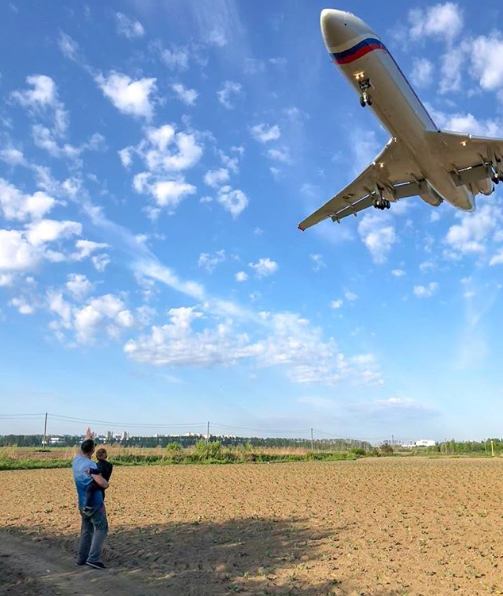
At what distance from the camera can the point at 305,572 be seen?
24.2ft

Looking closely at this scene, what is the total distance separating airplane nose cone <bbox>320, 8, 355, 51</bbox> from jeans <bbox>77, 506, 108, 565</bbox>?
563 inches

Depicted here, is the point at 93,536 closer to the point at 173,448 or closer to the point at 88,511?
the point at 88,511

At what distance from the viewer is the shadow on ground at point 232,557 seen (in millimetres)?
6742

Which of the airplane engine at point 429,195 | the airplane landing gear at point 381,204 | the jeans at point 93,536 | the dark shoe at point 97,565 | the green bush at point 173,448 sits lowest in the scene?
the dark shoe at point 97,565

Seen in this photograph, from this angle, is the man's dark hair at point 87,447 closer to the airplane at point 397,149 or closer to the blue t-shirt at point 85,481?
the blue t-shirt at point 85,481

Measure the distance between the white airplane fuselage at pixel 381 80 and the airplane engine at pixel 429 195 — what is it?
316 centimetres

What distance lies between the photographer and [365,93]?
1583 cm

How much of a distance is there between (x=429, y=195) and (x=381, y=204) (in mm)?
2399

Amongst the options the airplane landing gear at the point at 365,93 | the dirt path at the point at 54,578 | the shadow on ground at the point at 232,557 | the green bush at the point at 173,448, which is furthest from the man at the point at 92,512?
the green bush at the point at 173,448

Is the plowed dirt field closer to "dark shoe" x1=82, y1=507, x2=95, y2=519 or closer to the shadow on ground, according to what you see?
the shadow on ground

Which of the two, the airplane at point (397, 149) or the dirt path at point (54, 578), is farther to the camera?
the airplane at point (397, 149)

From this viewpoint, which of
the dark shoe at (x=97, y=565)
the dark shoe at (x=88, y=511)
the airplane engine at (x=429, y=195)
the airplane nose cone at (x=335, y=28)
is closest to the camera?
the dark shoe at (x=88, y=511)

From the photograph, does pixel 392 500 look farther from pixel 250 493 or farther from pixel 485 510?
pixel 250 493

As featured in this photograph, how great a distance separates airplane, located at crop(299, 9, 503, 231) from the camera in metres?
15.3
